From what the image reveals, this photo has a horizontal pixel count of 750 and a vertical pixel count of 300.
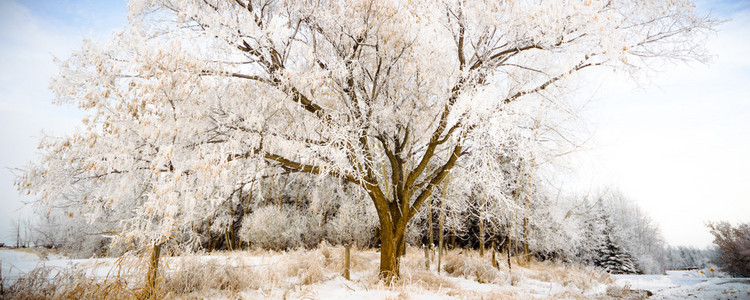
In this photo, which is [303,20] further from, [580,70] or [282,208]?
[282,208]

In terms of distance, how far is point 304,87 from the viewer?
570 cm

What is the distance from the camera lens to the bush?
12094 mm

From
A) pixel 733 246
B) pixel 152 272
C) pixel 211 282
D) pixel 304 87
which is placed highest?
pixel 304 87

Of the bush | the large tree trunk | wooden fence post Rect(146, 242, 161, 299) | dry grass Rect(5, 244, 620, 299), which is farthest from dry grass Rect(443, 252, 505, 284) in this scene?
the bush

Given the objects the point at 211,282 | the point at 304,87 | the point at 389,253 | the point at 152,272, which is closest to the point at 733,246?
the point at 389,253

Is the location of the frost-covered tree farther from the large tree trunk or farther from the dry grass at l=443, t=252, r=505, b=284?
the dry grass at l=443, t=252, r=505, b=284

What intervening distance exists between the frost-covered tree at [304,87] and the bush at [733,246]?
13.0 m

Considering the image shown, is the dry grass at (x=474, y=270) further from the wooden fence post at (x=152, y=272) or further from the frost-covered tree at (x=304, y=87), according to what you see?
the wooden fence post at (x=152, y=272)

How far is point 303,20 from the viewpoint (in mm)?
6086

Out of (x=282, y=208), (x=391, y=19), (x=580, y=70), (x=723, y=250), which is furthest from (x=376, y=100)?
(x=723, y=250)

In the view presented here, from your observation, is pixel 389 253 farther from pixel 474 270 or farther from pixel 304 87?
pixel 304 87

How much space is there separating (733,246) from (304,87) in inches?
729

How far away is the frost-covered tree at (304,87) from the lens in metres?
4.28

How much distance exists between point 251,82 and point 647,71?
705cm
